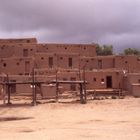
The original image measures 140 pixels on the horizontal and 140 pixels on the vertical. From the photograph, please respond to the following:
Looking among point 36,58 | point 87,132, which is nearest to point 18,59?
point 36,58

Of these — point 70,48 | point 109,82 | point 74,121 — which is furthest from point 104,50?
point 74,121

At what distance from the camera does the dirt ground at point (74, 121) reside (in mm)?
20812

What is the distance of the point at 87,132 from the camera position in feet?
71.5

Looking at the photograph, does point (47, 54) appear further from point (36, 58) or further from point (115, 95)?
point (115, 95)

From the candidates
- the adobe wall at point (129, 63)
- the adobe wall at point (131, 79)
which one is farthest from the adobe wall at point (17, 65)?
Result: the adobe wall at point (131, 79)

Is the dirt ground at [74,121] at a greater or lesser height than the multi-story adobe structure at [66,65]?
lesser

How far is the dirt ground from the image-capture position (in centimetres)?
2081

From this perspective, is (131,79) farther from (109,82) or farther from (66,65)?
(66,65)

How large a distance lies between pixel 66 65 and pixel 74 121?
24.0m

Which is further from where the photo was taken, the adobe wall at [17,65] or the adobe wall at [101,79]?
the adobe wall at [17,65]

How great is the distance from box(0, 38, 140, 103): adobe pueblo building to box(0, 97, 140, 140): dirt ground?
18.8 feet

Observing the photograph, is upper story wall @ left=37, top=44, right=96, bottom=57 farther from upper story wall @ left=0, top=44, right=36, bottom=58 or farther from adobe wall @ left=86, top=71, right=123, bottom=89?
adobe wall @ left=86, top=71, right=123, bottom=89

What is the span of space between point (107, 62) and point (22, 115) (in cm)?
2278

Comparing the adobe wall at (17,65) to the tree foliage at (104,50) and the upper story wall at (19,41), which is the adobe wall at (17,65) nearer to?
the upper story wall at (19,41)
